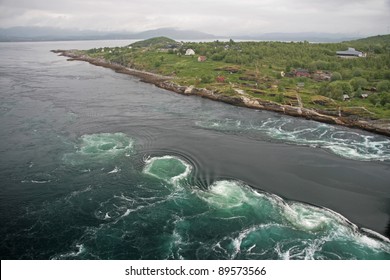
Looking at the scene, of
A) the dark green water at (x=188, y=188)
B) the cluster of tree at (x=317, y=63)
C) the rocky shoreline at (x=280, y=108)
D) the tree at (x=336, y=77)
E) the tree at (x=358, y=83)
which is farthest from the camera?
the tree at (x=336, y=77)

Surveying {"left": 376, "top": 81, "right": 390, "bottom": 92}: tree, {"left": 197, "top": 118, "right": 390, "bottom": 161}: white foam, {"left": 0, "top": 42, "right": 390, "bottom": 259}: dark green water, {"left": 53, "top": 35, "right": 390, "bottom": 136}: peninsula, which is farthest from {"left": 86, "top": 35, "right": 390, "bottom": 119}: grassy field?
{"left": 0, "top": 42, "right": 390, "bottom": 259}: dark green water

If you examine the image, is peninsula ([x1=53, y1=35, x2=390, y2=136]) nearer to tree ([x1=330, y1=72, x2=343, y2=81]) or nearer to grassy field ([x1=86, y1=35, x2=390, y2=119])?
grassy field ([x1=86, y1=35, x2=390, y2=119])

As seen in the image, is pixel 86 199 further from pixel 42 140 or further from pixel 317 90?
pixel 317 90

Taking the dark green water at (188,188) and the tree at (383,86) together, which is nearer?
the dark green water at (188,188)

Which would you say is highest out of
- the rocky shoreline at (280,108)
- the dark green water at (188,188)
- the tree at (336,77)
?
the tree at (336,77)

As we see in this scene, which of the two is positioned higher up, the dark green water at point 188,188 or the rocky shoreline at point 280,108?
the rocky shoreline at point 280,108

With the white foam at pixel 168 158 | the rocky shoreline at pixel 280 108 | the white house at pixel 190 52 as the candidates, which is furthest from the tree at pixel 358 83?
the white house at pixel 190 52

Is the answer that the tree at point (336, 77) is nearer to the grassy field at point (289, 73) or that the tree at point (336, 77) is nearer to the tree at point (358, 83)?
the grassy field at point (289, 73)
